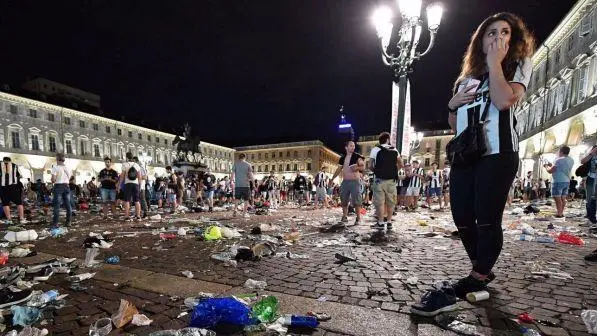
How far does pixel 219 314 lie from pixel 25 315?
4.64 ft

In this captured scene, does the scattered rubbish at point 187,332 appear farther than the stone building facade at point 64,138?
No

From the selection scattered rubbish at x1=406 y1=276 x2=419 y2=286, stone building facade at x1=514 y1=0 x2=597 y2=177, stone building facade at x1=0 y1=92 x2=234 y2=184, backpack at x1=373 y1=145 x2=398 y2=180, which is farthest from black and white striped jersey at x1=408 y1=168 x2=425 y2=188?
stone building facade at x1=0 y1=92 x2=234 y2=184

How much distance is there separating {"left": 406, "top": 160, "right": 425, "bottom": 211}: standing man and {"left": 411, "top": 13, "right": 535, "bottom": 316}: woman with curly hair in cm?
958

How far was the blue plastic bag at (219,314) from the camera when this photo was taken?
1864 millimetres

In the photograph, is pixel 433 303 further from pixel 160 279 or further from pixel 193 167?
pixel 193 167

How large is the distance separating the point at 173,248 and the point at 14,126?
53349mm

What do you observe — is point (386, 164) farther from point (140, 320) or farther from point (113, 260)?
point (140, 320)

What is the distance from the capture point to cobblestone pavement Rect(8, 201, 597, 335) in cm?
211

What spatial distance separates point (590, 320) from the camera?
1873mm

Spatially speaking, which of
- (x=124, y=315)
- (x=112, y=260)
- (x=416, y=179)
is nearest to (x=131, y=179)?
(x=112, y=260)

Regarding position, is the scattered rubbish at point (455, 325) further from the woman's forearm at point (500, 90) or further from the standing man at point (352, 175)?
the standing man at point (352, 175)

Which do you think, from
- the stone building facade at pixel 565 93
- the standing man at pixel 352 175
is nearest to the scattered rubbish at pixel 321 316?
the standing man at pixel 352 175

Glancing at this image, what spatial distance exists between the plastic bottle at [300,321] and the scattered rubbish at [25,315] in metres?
1.75

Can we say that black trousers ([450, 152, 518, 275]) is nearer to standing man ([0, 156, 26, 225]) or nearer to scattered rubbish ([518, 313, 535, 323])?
scattered rubbish ([518, 313, 535, 323])
